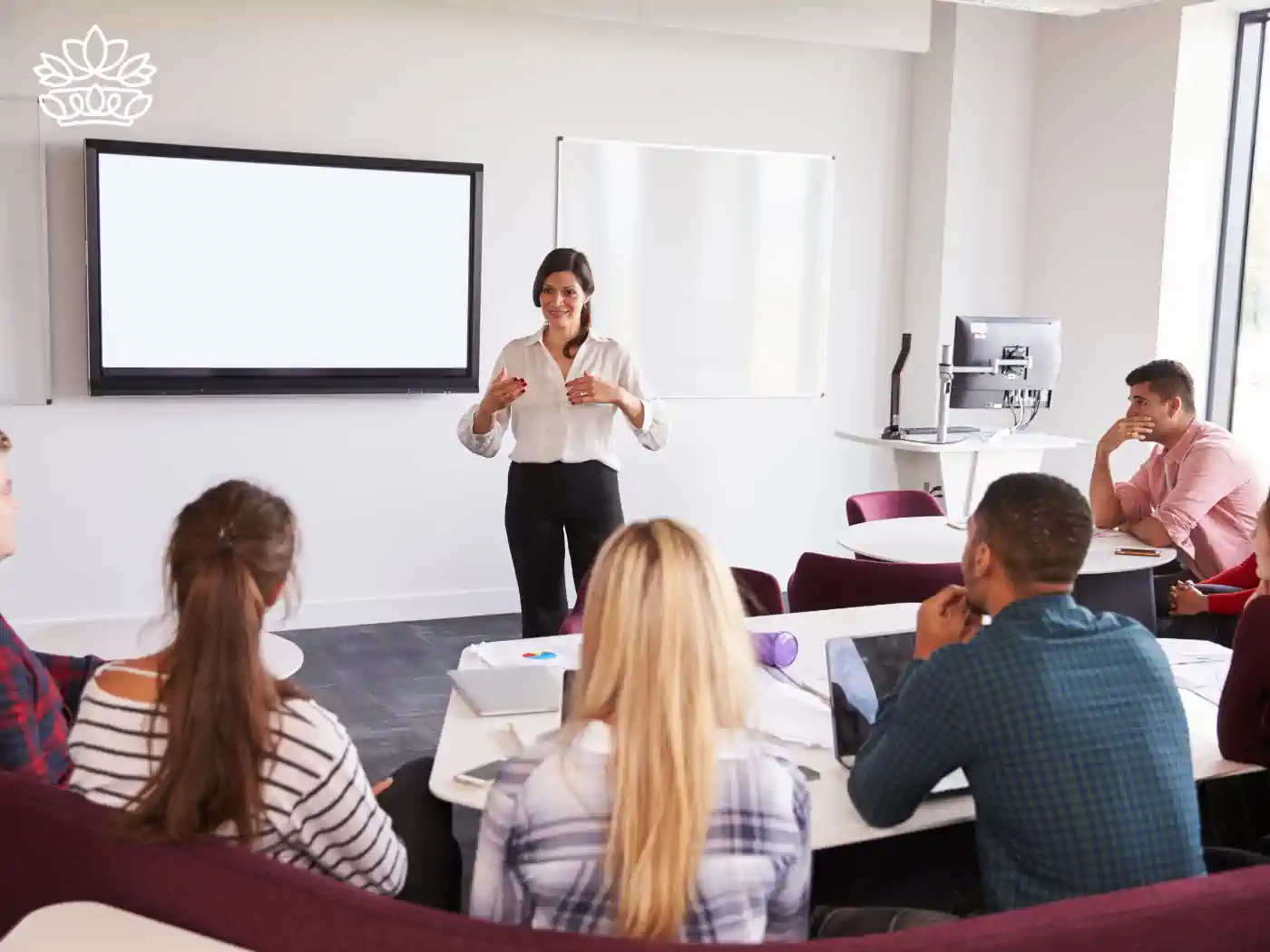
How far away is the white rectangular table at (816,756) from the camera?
201cm

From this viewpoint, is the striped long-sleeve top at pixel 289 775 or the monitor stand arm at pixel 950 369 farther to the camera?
the monitor stand arm at pixel 950 369

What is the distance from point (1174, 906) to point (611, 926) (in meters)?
0.67

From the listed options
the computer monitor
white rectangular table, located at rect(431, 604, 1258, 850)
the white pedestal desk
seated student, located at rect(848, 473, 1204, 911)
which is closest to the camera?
seated student, located at rect(848, 473, 1204, 911)

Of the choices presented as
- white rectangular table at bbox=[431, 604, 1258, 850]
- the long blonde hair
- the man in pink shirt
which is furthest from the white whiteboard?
the long blonde hair

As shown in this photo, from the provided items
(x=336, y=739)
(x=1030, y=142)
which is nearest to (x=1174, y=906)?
(x=336, y=739)

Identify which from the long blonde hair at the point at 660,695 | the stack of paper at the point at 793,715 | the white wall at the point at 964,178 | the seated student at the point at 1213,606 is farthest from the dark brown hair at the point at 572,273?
the white wall at the point at 964,178

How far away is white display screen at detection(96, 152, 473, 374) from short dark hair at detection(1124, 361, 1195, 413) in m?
2.93

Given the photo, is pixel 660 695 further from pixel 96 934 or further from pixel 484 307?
pixel 484 307

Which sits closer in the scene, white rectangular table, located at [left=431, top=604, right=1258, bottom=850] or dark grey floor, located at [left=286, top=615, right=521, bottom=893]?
white rectangular table, located at [left=431, top=604, right=1258, bottom=850]

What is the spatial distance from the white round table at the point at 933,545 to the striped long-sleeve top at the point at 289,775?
241cm

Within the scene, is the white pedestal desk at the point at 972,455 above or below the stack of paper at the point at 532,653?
above

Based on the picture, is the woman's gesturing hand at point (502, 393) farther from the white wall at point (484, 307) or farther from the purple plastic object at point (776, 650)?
the white wall at point (484, 307)

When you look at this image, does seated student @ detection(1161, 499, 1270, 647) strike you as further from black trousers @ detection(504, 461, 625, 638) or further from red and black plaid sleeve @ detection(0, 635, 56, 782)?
red and black plaid sleeve @ detection(0, 635, 56, 782)

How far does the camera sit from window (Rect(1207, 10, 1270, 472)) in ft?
19.9
